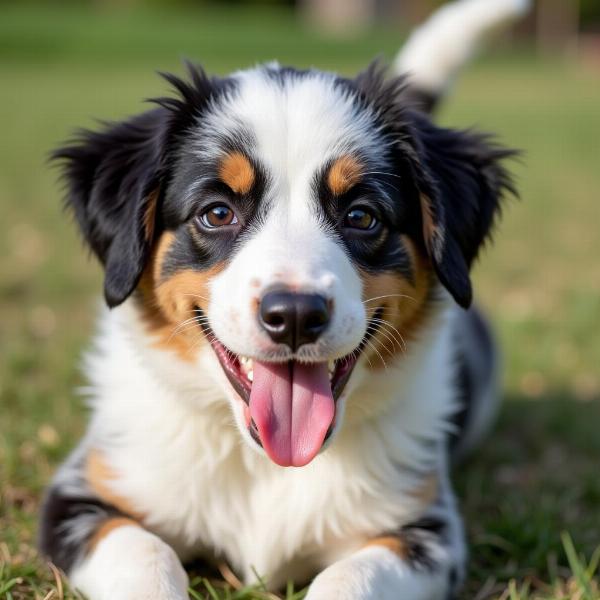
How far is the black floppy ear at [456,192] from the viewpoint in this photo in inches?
136

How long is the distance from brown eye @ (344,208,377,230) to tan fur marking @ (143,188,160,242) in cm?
70

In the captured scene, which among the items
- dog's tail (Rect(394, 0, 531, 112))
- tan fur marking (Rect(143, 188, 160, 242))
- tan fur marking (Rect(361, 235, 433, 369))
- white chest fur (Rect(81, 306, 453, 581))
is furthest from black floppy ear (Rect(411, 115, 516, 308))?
dog's tail (Rect(394, 0, 531, 112))

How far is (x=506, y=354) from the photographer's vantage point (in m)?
6.37

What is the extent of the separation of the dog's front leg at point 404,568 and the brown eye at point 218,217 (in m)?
1.21

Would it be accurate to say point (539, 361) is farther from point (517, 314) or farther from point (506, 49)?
point (506, 49)

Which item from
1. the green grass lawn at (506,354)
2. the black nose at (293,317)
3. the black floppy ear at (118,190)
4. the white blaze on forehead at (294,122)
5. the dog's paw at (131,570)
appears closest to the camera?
the black nose at (293,317)

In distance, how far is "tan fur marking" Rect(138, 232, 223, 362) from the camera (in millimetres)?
3283

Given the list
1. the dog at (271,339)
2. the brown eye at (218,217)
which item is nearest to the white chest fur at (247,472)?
the dog at (271,339)

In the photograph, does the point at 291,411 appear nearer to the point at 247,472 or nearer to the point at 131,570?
the point at 247,472

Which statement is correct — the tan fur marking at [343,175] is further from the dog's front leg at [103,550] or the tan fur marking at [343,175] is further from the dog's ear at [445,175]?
the dog's front leg at [103,550]

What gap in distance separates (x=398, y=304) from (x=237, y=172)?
0.74 meters

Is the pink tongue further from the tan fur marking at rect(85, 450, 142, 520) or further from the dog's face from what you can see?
the tan fur marking at rect(85, 450, 142, 520)

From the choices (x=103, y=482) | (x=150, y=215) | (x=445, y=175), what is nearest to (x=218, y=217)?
(x=150, y=215)

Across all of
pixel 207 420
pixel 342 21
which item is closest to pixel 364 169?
pixel 207 420
